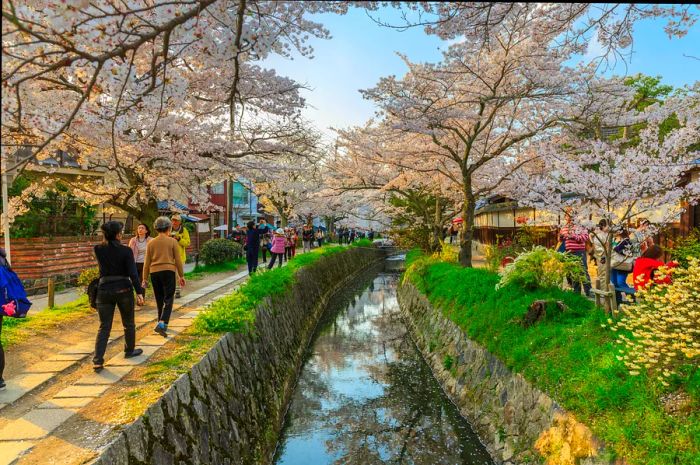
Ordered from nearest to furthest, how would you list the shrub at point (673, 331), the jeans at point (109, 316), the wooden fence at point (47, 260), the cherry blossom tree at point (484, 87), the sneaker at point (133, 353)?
the shrub at point (673, 331)
the jeans at point (109, 316)
the sneaker at point (133, 353)
the cherry blossom tree at point (484, 87)
the wooden fence at point (47, 260)

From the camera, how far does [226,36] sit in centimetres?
464

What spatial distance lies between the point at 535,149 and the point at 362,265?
21216mm

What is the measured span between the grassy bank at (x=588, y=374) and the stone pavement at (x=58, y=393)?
5.33m

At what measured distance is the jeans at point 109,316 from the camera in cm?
547

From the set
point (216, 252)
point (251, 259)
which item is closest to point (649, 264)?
point (251, 259)

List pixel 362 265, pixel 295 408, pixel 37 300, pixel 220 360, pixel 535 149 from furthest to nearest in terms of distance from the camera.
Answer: pixel 362 265 → pixel 535 149 → pixel 37 300 → pixel 295 408 → pixel 220 360

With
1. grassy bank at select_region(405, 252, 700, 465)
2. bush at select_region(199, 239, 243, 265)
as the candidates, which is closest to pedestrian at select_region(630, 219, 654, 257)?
grassy bank at select_region(405, 252, 700, 465)

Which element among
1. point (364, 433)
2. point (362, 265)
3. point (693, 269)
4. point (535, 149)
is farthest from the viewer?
point (362, 265)

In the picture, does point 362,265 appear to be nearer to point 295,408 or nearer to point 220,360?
point 295,408

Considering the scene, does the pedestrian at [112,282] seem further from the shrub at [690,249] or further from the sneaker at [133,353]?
the shrub at [690,249]

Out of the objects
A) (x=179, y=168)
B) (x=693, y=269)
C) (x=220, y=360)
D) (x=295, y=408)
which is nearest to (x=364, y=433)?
(x=295, y=408)

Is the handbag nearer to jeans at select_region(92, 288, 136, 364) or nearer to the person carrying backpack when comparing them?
jeans at select_region(92, 288, 136, 364)

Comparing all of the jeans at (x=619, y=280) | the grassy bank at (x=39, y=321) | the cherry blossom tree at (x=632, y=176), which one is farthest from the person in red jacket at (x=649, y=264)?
the grassy bank at (x=39, y=321)

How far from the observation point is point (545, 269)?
9000 mm
